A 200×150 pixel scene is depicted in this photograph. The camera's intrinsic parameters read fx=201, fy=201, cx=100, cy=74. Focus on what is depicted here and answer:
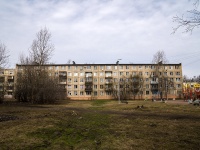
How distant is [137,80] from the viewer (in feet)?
263

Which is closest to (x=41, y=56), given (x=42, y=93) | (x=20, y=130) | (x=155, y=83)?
(x=42, y=93)

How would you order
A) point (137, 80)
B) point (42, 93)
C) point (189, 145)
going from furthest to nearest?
point (137, 80)
point (42, 93)
point (189, 145)

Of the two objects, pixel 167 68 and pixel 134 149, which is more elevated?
pixel 167 68

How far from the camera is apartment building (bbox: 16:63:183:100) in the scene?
81750 mm

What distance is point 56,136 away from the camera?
33.6ft

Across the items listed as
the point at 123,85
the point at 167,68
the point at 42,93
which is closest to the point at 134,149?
the point at 42,93

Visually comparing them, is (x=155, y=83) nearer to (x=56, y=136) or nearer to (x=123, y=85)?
(x=123, y=85)

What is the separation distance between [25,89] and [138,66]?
49.2 m

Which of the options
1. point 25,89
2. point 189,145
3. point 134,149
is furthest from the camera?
point 25,89

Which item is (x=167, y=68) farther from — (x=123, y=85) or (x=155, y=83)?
(x=123, y=85)

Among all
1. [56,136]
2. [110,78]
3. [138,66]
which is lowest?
[56,136]

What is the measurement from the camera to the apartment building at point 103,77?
8175 centimetres

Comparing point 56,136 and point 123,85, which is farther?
point 123,85

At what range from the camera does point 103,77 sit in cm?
8306
